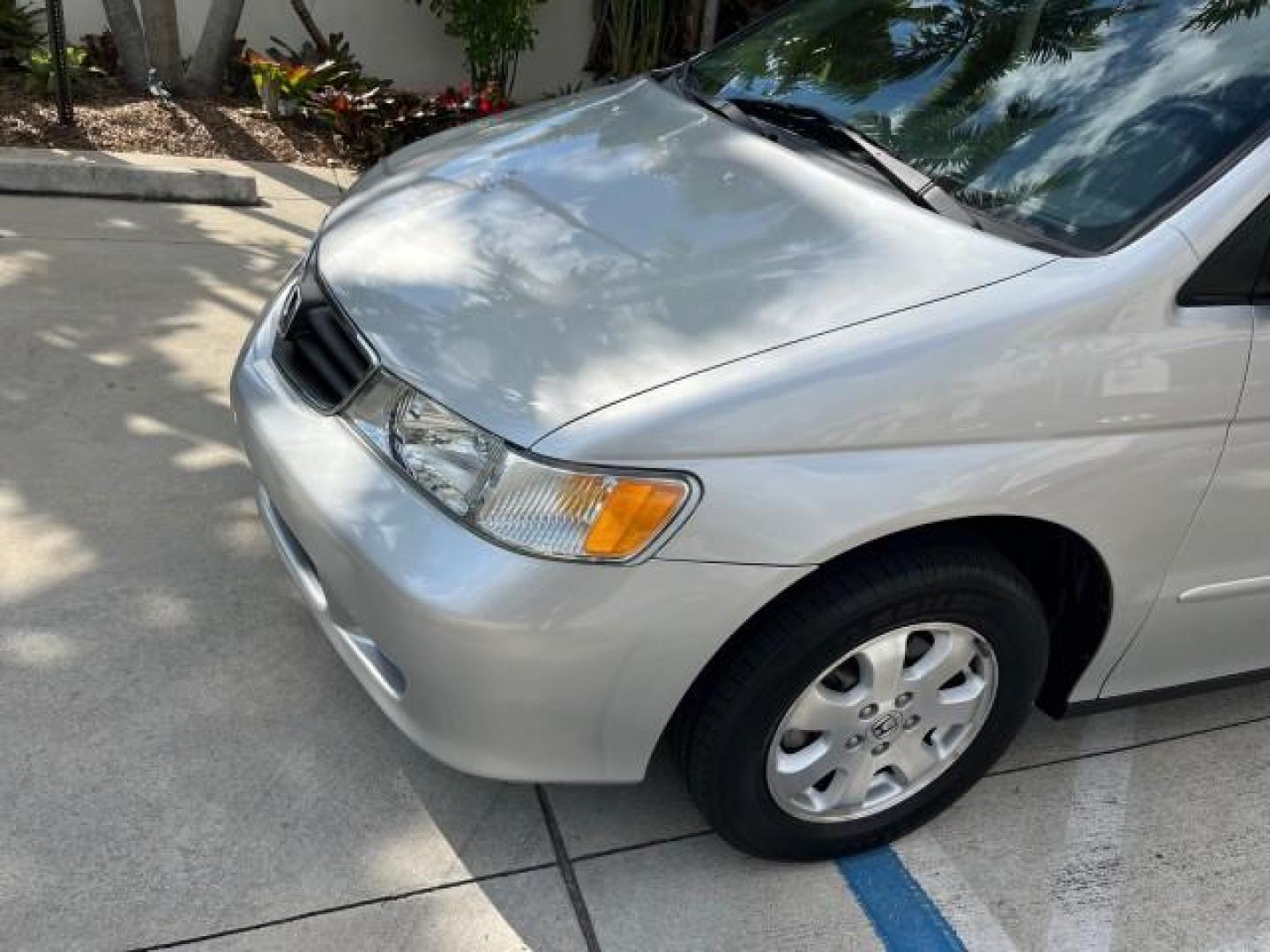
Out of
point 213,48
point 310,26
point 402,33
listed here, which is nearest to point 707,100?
point 213,48

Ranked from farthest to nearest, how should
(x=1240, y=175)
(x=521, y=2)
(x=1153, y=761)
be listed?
(x=521, y=2) → (x=1153, y=761) → (x=1240, y=175)

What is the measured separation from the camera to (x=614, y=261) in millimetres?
2414

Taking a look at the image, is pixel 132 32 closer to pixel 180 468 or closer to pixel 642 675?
pixel 180 468

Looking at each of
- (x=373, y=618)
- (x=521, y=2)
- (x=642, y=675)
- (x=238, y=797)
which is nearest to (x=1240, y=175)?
(x=642, y=675)

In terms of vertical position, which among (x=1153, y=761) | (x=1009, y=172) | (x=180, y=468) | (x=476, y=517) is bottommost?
(x=1153, y=761)

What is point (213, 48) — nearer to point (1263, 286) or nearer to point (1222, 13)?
point (1222, 13)

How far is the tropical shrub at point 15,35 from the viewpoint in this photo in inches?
272

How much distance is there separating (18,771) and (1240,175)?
2631 mm

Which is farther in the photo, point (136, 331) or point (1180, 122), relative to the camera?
point (136, 331)

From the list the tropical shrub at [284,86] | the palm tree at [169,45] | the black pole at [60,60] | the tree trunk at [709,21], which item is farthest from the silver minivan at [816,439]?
the tree trunk at [709,21]

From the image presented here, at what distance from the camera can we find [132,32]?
6668 millimetres

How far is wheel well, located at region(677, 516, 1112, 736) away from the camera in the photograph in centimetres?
221

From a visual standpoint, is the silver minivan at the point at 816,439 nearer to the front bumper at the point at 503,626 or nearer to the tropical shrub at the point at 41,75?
the front bumper at the point at 503,626

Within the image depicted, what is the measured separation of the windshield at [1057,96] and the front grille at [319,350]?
124 centimetres
